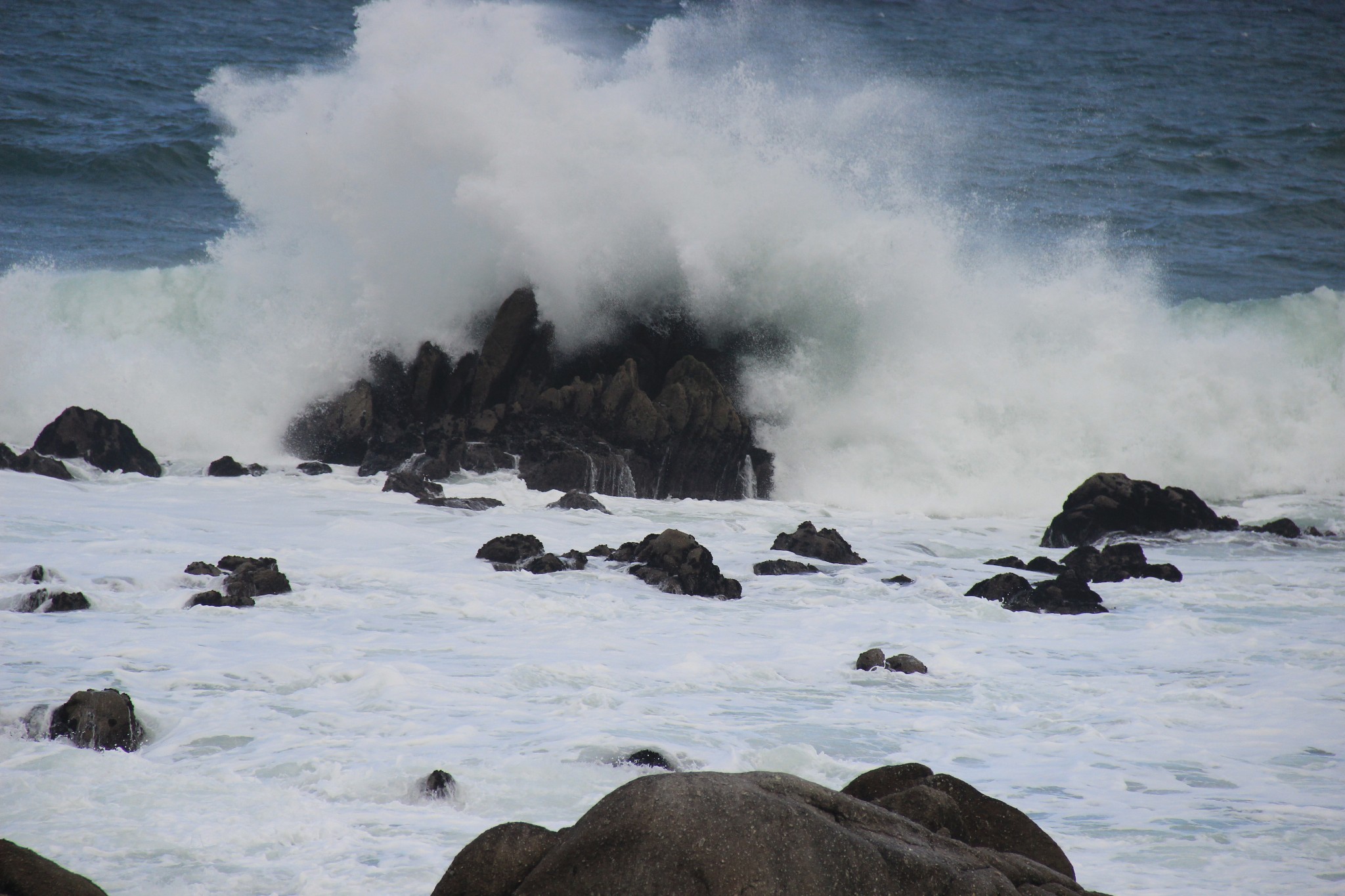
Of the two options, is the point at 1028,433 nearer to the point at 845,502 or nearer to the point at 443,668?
the point at 845,502

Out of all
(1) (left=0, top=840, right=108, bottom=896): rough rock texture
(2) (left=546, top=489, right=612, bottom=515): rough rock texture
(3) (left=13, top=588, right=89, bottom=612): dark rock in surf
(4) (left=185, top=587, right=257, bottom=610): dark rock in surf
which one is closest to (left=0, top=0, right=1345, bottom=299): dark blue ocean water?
(2) (left=546, top=489, right=612, bottom=515): rough rock texture

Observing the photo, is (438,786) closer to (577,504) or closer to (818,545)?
(818,545)

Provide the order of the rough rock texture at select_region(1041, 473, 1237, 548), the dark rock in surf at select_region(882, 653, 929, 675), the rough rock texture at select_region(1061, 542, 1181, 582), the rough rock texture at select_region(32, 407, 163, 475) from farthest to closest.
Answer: the rough rock texture at select_region(32, 407, 163, 475) → the rough rock texture at select_region(1041, 473, 1237, 548) → the rough rock texture at select_region(1061, 542, 1181, 582) → the dark rock in surf at select_region(882, 653, 929, 675)

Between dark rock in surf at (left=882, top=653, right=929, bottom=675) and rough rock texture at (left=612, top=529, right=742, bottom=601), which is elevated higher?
rough rock texture at (left=612, top=529, right=742, bottom=601)

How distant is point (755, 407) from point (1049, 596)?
262 inches

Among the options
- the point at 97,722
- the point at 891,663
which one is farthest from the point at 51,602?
the point at 891,663

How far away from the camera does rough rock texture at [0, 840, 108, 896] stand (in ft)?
10.3

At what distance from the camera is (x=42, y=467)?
39.4 ft

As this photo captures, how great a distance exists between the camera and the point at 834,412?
1560 centimetres

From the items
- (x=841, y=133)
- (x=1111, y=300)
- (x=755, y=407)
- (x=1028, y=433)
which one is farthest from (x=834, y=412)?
(x=841, y=133)

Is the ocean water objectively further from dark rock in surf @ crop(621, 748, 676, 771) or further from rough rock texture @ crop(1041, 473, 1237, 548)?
rough rock texture @ crop(1041, 473, 1237, 548)

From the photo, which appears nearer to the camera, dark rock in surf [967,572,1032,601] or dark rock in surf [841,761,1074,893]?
dark rock in surf [841,761,1074,893]

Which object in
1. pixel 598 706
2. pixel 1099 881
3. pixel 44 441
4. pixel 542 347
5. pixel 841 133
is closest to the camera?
pixel 1099 881

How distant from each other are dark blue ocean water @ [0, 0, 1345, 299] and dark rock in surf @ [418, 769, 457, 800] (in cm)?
1672
